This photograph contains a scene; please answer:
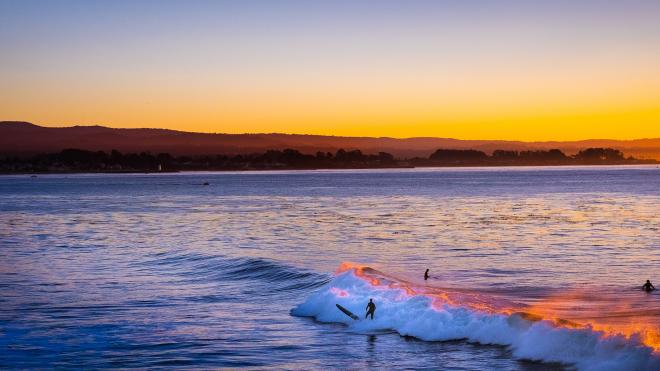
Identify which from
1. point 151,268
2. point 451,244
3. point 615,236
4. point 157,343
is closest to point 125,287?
point 151,268

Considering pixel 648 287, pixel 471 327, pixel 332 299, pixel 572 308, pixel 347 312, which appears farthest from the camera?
pixel 648 287

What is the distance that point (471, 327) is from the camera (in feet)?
68.0

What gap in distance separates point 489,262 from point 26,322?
2161 cm

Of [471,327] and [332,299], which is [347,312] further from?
[471,327]

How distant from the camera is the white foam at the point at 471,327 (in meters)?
17.0

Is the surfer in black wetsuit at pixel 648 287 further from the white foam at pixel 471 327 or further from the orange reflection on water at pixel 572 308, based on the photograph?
the white foam at pixel 471 327

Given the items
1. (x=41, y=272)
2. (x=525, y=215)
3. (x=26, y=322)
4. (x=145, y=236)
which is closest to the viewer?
(x=26, y=322)

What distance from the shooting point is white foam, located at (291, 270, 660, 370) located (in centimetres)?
1700

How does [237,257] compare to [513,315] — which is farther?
[237,257]

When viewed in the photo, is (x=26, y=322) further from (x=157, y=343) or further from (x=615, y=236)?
(x=615, y=236)

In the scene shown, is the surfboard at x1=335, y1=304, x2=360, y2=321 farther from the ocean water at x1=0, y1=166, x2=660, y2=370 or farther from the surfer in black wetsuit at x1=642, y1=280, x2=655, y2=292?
the surfer in black wetsuit at x1=642, y1=280, x2=655, y2=292

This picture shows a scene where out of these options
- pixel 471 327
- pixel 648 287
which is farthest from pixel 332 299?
pixel 648 287

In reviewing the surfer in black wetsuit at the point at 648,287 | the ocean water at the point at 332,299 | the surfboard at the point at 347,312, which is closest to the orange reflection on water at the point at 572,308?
the ocean water at the point at 332,299

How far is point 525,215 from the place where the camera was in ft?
237
